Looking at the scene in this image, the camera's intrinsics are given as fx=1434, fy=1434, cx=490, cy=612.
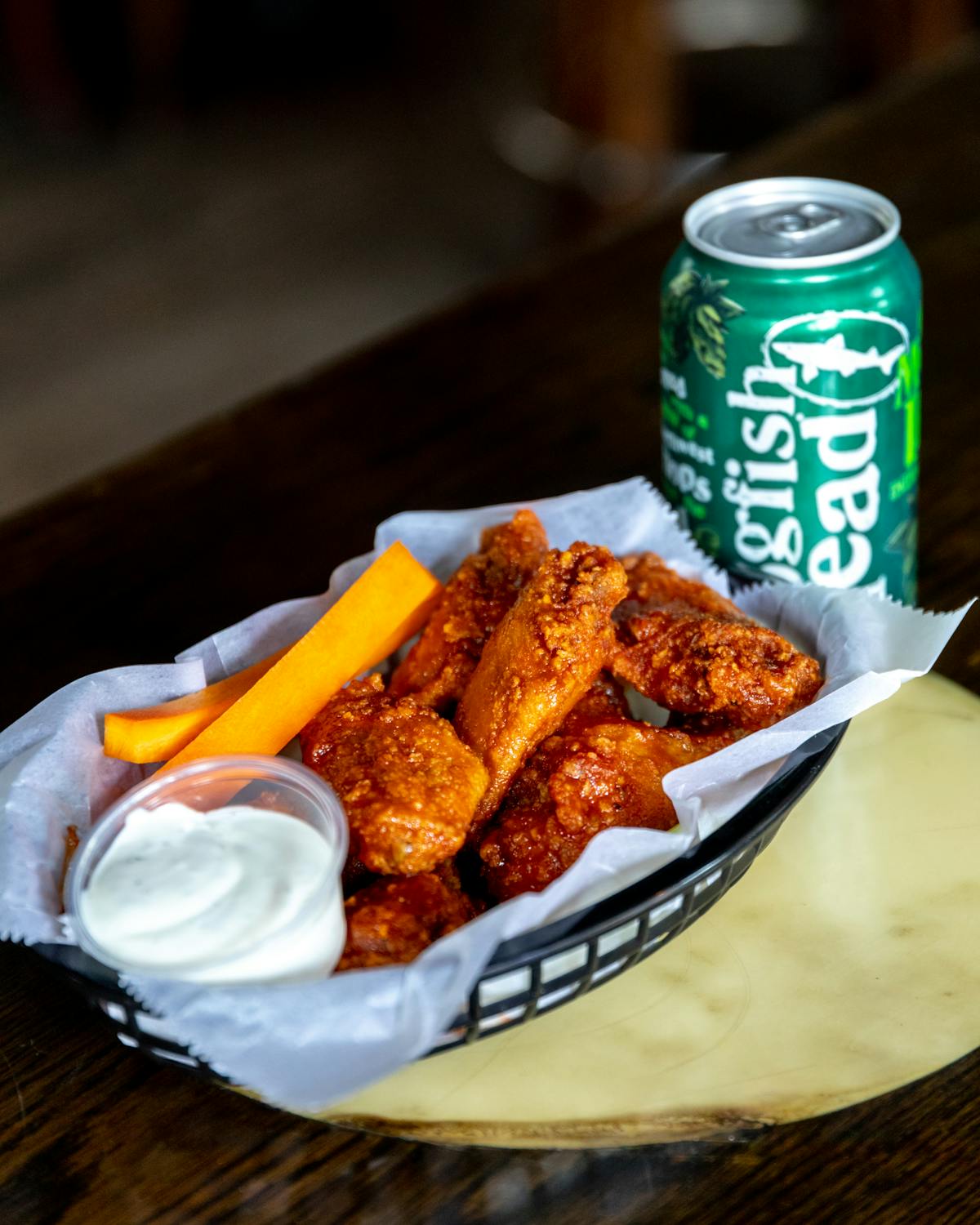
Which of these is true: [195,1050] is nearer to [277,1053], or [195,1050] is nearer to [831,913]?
[277,1053]

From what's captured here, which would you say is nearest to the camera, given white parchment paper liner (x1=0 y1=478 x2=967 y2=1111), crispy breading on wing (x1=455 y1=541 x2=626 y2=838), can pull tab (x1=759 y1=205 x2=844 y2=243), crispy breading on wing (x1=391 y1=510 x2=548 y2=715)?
white parchment paper liner (x1=0 y1=478 x2=967 y2=1111)

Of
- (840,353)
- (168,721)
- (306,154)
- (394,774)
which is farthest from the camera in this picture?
(306,154)

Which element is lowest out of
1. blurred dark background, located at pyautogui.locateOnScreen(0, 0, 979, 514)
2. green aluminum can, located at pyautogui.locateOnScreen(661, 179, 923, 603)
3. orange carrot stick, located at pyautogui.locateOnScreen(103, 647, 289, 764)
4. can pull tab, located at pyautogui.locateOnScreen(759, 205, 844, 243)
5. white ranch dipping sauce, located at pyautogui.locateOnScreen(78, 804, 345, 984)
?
blurred dark background, located at pyautogui.locateOnScreen(0, 0, 979, 514)

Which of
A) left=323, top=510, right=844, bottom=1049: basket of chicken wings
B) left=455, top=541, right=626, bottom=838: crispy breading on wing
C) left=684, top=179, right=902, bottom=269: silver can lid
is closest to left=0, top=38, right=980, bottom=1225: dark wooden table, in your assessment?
left=323, top=510, right=844, bottom=1049: basket of chicken wings

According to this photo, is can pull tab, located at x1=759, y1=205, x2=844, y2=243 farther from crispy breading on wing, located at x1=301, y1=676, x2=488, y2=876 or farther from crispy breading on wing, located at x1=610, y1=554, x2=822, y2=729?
crispy breading on wing, located at x1=301, y1=676, x2=488, y2=876

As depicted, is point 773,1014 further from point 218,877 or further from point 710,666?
point 218,877

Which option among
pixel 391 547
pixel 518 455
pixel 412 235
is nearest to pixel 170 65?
pixel 412 235

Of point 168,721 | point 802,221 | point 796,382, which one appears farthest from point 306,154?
point 168,721
